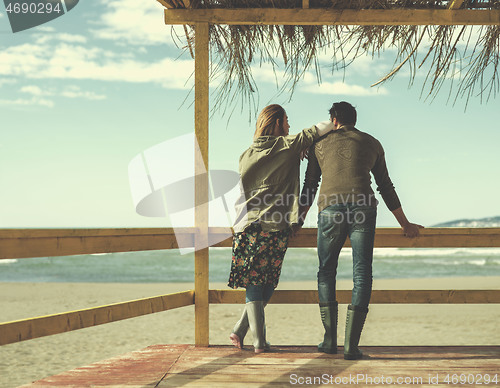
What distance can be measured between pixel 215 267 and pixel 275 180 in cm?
2058

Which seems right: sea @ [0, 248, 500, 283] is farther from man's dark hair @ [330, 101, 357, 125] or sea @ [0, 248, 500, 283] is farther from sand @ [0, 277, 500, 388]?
man's dark hair @ [330, 101, 357, 125]

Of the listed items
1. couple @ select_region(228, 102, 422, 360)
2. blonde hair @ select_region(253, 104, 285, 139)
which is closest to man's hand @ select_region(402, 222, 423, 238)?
couple @ select_region(228, 102, 422, 360)

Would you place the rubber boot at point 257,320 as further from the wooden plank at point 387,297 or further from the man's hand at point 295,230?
the man's hand at point 295,230

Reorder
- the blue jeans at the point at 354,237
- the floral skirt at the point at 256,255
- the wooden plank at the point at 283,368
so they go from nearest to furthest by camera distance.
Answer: the wooden plank at the point at 283,368 < the blue jeans at the point at 354,237 < the floral skirt at the point at 256,255

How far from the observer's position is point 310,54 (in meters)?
4.03

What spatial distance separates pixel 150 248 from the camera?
343 cm

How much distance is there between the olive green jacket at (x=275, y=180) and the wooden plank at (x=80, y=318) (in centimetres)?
74

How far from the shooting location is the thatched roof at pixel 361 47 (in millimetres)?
3729

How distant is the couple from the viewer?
3.20m

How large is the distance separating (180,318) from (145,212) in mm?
6492

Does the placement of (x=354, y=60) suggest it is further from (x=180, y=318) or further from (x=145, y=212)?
(x=180, y=318)

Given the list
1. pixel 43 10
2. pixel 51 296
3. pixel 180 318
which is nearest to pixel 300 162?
pixel 43 10

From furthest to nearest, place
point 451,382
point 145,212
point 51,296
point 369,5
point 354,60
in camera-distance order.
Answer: point 51,296, point 354,60, point 145,212, point 369,5, point 451,382

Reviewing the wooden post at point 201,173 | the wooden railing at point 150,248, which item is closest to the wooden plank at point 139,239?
the wooden railing at point 150,248
